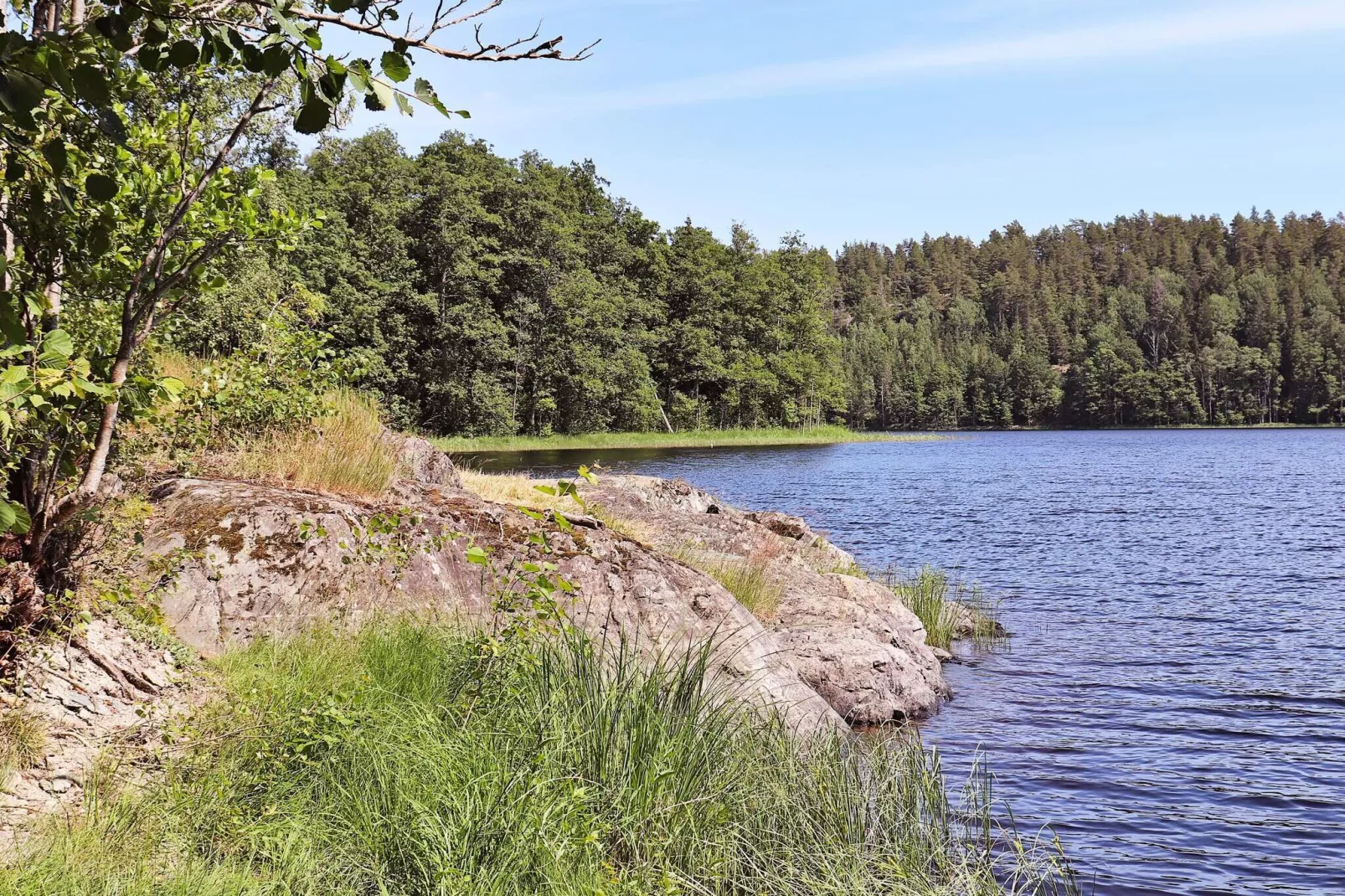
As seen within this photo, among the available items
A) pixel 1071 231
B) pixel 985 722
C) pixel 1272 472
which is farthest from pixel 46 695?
pixel 1071 231

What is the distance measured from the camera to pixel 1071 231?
7653 inches

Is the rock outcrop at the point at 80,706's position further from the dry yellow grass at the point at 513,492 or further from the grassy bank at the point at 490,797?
the dry yellow grass at the point at 513,492

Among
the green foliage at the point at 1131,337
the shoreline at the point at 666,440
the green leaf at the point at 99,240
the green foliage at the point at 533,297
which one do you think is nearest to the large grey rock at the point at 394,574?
the green leaf at the point at 99,240

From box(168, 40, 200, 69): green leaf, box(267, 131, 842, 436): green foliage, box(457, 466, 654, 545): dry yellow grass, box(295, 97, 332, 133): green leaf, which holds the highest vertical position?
box(267, 131, 842, 436): green foliage

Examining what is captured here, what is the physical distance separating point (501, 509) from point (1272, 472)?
46.7m

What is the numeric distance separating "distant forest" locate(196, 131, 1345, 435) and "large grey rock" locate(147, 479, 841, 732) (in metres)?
1.51

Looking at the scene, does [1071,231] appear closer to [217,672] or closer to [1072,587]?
[1072,587]

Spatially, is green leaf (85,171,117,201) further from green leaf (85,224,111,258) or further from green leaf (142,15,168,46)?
green leaf (85,224,111,258)

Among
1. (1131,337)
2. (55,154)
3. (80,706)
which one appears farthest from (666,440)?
(1131,337)

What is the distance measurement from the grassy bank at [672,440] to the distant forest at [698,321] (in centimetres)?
Result: 194

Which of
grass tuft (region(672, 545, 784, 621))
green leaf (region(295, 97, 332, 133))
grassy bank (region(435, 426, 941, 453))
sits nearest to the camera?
green leaf (region(295, 97, 332, 133))

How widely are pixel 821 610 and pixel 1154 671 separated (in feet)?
14.1

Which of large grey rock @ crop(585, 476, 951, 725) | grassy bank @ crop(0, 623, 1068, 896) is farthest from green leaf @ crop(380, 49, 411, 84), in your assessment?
large grey rock @ crop(585, 476, 951, 725)

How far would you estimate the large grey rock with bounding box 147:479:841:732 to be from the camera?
5.97 metres
